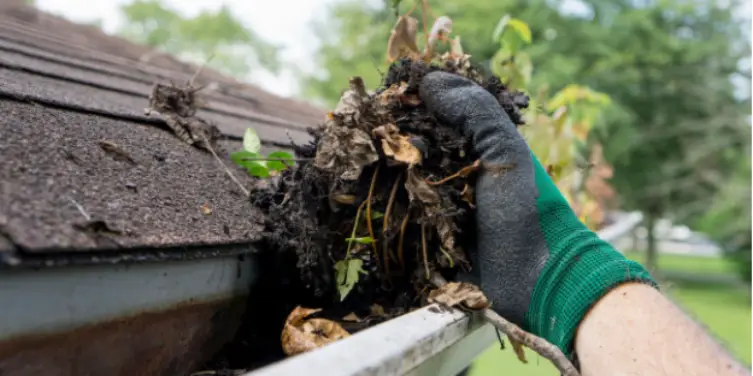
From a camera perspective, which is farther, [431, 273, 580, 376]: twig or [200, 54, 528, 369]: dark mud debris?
[200, 54, 528, 369]: dark mud debris

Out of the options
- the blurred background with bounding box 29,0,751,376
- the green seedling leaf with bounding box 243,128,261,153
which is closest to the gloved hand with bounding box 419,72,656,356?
the green seedling leaf with bounding box 243,128,261,153

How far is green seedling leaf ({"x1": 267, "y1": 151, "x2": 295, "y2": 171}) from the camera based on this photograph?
1.24 metres

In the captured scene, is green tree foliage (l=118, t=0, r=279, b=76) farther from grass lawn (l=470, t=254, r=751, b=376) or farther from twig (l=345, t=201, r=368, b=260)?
twig (l=345, t=201, r=368, b=260)

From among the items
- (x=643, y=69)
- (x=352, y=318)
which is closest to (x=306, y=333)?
(x=352, y=318)

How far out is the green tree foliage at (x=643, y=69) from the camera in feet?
38.5

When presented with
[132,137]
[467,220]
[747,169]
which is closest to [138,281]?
[132,137]

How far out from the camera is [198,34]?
20.3 metres

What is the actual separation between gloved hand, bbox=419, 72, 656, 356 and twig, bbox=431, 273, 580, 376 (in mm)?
43

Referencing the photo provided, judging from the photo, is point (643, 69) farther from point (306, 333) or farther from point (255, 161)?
point (306, 333)

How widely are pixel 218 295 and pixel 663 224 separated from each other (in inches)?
756

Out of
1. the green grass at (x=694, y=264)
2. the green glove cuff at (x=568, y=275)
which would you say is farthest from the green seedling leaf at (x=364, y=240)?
the green grass at (x=694, y=264)

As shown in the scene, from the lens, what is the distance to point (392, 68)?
1.31m

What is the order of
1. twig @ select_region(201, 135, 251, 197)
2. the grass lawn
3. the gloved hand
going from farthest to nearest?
the grass lawn → twig @ select_region(201, 135, 251, 197) → the gloved hand

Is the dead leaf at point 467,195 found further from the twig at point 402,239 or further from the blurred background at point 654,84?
the blurred background at point 654,84
